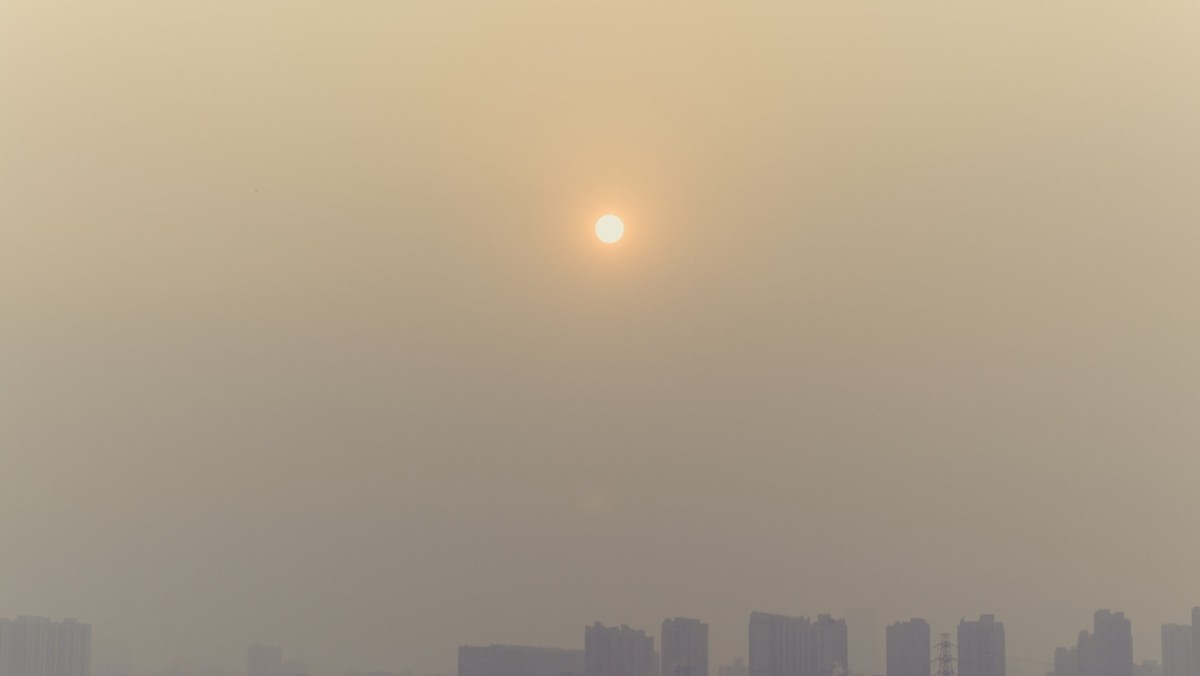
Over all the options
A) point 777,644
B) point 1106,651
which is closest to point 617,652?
point 777,644

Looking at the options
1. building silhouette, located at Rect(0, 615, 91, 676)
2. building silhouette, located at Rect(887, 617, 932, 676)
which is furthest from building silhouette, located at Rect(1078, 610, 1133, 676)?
building silhouette, located at Rect(0, 615, 91, 676)

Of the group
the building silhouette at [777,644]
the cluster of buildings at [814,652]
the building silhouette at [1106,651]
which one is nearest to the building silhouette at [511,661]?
the cluster of buildings at [814,652]

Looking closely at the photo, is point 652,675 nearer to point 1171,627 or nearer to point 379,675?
point 379,675

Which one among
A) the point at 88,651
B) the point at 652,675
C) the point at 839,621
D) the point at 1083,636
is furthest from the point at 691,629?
the point at 88,651

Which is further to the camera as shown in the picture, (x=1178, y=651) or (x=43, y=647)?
(x=43, y=647)

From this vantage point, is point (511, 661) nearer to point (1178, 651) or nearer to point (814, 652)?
point (814, 652)
